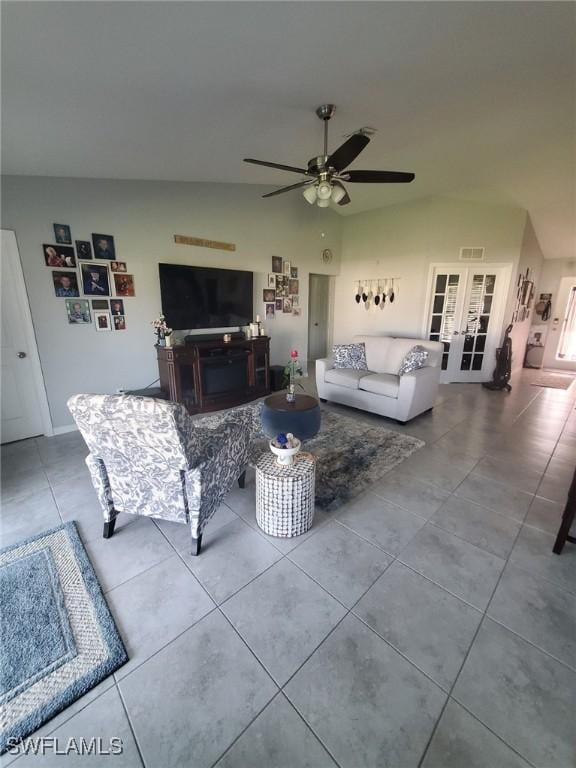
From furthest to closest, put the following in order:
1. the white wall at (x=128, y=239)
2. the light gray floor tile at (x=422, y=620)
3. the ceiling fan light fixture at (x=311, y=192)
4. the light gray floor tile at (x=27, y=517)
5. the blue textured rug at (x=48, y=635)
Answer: the white wall at (x=128, y=239) → the ceiling fan light fixture at (x=311, y=192) → the light gray floor tile at (x=27, y=517) → the light gray floor tile at (x=422, y=620) → the blue textured rug at (x=48, y=635)

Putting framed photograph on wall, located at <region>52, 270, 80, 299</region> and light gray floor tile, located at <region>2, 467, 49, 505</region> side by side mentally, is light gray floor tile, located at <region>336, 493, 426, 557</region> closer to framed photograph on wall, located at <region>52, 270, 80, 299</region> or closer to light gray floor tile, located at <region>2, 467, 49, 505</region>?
light gray floor tile, located at <region>2, 467, 49, 505</region>

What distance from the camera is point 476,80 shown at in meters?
2.14

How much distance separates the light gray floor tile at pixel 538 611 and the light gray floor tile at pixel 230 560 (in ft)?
3.67

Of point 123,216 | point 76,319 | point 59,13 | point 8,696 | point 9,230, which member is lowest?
point 8,696

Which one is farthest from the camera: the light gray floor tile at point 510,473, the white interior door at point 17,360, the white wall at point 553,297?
the white wall at point 553,297

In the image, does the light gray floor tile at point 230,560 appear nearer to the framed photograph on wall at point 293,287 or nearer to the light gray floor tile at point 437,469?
the light gray floor tile at point 437,469

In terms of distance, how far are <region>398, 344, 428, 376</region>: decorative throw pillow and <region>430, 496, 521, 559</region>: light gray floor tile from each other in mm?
1759

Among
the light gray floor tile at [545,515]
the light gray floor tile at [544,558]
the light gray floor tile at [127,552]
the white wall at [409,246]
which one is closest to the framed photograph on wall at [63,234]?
the light gray floor tile at [127,552]

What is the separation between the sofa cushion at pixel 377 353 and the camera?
4266 mm

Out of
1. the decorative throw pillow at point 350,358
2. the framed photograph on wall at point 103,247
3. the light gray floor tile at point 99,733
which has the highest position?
the framed photograph on wall at point 103,247

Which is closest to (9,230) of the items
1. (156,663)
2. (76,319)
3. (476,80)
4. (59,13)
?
(76,319)

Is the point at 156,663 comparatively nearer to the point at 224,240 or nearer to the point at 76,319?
the point at 76,319

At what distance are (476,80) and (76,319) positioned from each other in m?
3.98

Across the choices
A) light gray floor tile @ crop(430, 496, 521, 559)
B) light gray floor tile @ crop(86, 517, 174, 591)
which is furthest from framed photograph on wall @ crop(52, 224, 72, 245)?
light gray floor tile @ crop(430, 496, 521, 559)
